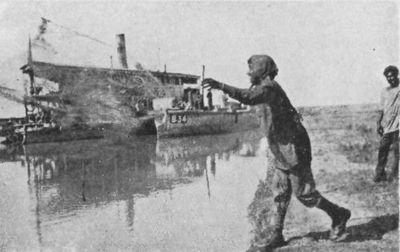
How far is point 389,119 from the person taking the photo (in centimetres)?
536

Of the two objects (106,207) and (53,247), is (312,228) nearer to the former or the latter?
→ (53,247)

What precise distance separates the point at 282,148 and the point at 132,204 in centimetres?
394

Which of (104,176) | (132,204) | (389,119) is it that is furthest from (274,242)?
(104,176)

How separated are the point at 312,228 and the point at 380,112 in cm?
219

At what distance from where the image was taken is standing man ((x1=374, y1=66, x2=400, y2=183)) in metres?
5.31

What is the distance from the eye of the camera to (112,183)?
367 inches

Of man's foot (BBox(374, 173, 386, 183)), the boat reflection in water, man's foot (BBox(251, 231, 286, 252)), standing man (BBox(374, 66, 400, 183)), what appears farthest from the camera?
the boat reflection in water

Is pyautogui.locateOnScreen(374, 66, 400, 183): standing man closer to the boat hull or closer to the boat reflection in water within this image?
the boat reflection in water

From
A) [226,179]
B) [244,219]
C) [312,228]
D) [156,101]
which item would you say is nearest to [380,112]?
[312,228]

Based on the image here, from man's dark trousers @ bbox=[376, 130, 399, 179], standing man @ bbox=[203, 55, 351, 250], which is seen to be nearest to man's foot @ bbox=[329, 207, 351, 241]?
standing man @ bbox=[203, 55, 351, 250]

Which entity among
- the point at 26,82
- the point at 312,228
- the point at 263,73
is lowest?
the point at 312,228

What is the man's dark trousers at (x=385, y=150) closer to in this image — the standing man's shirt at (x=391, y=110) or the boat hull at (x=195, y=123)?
the standing man's shirt at (x=391, y=110)

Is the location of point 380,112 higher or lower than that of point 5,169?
higher

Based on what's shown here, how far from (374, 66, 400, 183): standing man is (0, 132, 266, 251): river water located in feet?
6.89
